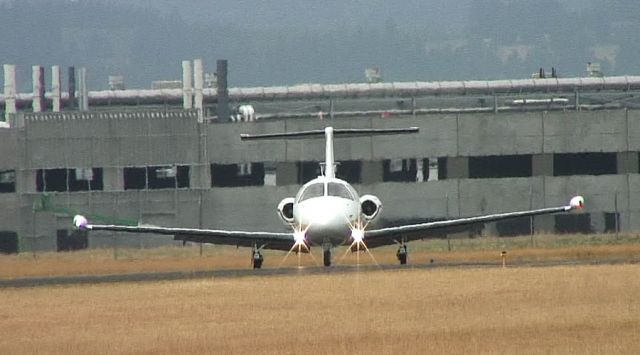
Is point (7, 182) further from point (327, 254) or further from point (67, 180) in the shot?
point (327, 254)

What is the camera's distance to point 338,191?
153 ft

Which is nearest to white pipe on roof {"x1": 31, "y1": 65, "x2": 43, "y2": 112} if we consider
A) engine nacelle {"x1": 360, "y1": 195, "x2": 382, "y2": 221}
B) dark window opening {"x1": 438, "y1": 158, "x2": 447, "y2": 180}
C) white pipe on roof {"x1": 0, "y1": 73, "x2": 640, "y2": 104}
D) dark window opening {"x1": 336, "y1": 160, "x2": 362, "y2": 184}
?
white pipe on roof {"x1": 0, "y1": 73, "x2": 640, "y2": 104}

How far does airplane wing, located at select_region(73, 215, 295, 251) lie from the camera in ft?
156

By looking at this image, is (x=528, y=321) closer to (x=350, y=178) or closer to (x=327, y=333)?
(x=327, y=333)

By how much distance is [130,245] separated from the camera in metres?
78.6

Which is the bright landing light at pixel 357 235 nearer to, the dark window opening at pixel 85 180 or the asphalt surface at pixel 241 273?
the asphalt surface at pixel 241 273

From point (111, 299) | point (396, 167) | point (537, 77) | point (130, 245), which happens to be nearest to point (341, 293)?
point (111, 299)

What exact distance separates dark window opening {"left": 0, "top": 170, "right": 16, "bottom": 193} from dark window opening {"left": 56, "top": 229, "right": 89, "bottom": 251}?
384 centimetres

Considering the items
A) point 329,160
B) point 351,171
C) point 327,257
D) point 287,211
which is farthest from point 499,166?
point 327,257

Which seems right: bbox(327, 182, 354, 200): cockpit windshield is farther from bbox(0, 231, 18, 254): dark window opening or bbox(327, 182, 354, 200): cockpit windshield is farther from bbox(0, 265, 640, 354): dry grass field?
bbox(0, 231, 18, 254): dark window opening

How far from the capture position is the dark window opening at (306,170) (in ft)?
268

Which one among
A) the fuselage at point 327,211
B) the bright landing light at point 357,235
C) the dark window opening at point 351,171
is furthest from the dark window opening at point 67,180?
the bright landing light at point 357,235

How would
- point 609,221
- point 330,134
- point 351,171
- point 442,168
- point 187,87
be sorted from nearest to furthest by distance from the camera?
point 330,134
point 351,171
point 609,221
point 442,168
point 187,87

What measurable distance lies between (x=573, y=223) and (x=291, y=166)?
1321 centimetres
